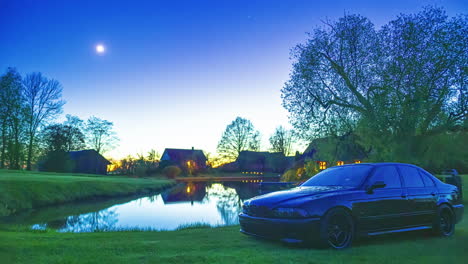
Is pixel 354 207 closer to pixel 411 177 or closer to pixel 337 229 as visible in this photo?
pixel 337 229

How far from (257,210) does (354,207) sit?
5.95 feet

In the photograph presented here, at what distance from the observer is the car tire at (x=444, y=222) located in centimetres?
754

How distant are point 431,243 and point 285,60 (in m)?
18.8

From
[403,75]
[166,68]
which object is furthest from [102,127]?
[403,75]

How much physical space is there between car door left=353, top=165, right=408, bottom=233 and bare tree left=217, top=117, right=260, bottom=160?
7089 centimetres

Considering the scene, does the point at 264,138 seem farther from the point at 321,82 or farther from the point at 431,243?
the point at 431,243

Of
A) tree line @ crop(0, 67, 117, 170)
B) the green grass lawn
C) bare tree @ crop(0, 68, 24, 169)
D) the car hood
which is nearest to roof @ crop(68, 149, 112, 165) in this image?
tree line @ crop(0, 67, 117, 170)

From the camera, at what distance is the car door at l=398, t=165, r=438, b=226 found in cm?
721

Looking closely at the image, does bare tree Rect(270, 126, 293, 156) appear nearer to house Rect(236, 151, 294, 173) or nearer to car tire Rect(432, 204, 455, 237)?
house Rect(236, 151, 294, 173)

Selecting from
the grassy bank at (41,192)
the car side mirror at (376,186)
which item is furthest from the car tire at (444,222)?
the grassy bank at (41,192)

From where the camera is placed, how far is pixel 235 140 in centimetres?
7825

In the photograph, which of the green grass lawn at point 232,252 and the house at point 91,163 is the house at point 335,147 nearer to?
the green grass lawn at point 232,252

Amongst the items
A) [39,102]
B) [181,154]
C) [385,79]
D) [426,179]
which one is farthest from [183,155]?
[426,179]

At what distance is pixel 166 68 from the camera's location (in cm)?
2727
